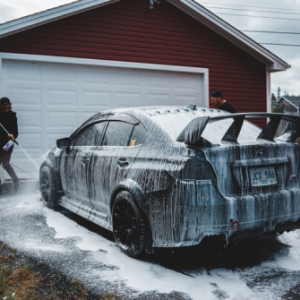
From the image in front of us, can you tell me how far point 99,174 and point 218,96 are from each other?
3.75 metres

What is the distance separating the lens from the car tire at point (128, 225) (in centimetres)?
389

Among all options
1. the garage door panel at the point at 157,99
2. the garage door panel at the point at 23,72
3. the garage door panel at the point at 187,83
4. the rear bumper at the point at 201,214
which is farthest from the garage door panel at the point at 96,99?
the rear bumper at the point at 201,214

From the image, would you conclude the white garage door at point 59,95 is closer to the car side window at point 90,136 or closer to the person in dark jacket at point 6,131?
the person in dark jacket at point 6,131

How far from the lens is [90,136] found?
5.35 meters

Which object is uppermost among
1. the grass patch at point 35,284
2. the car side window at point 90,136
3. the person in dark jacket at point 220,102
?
the person in dark jacket at point 220,102

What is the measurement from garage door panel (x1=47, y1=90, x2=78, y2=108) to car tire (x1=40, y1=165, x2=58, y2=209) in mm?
3486

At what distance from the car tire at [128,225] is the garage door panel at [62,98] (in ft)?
19.3

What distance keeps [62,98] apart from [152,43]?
2.94 meters

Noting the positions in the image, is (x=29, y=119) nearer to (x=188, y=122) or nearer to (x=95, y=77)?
(x=95, y=77)

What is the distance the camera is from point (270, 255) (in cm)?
421

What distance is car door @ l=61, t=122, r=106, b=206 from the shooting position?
509cm

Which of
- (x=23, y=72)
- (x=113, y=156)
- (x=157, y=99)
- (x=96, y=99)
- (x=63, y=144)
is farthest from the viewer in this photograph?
(x=157, y=99)

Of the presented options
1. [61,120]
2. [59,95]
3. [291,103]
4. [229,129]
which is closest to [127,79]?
[59,95]

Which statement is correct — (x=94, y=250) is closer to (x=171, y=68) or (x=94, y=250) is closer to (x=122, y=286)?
(x=122, y=286)
